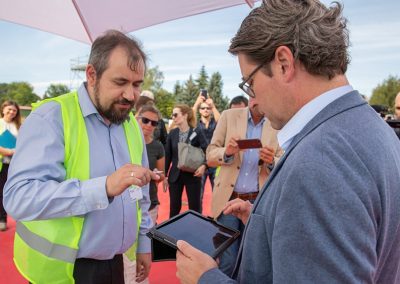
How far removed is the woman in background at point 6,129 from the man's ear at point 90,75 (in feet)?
13.7

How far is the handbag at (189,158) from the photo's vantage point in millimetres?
4832

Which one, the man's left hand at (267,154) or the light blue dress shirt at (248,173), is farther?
the light blue dress shirt at (248,173)

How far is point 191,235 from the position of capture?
4.64ft


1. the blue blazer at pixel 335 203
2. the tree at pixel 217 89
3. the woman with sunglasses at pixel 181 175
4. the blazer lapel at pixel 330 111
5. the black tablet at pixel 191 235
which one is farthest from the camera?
the tree at pixel 217 89

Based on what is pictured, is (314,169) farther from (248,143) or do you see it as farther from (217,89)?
(217,89)

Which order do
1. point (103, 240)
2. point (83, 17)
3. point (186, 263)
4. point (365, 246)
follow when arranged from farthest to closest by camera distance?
point (83, 17)
point (103, 240)
point (186, 263)
point (365, 246)

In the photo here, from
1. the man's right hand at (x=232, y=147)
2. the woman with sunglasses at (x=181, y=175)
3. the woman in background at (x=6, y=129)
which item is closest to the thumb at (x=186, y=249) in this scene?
the man's right hand at (x=232, y=147)

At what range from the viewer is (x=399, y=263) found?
40.3 inches

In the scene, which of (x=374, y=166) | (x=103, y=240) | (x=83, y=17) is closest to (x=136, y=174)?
(x=103, y=240)

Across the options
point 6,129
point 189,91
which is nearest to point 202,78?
point 189,91

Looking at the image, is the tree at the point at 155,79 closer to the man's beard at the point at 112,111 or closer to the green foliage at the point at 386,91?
the green foliage at the point at 386,91

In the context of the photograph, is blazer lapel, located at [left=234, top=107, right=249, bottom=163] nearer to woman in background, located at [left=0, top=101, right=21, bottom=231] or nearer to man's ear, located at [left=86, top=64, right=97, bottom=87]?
man's ear, located at [left=86, top=64, right=97, bottom=87]

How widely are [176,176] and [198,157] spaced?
0.52 metres

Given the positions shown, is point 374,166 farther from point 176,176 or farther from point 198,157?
point 176,176
